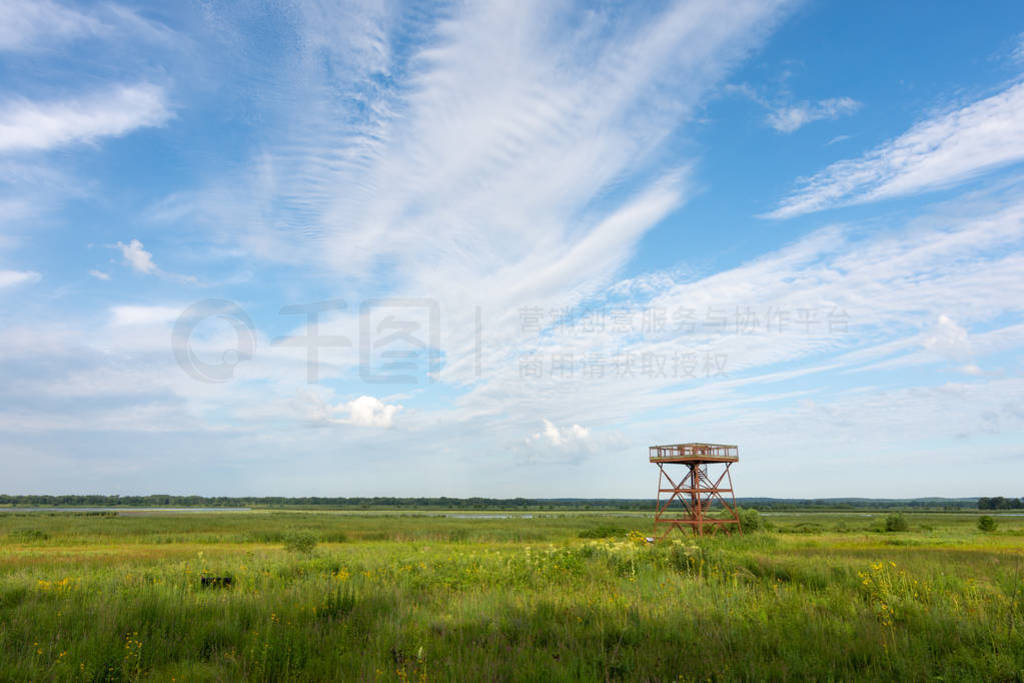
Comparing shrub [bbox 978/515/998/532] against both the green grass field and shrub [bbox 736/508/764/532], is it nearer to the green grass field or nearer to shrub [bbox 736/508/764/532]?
shrub [bbox 736/508/764/532]

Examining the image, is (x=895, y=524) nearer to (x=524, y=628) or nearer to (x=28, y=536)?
(x=524, y=628)

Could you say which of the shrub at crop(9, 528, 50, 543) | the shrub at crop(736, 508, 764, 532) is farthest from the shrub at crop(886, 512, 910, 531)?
the shrub at crop(9, 528, 50, 543)

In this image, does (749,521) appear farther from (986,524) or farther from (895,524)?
(986,524)

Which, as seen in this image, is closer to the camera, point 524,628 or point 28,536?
point 524,628

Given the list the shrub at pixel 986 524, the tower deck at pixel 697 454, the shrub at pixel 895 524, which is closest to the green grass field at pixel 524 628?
the tower deck at pixel 697 454

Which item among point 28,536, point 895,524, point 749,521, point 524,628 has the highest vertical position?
point 524,628

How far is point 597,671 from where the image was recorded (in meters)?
6.63

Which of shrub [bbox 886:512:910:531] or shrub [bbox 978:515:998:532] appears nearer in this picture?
shrub [bbox 978:515:998:532]

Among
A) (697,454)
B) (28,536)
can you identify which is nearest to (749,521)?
(697,454)

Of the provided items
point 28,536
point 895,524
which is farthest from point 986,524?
point 28,536

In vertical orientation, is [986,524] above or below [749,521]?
below

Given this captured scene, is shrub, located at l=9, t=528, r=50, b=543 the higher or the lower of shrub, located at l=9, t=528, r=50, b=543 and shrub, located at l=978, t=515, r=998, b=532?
the higher

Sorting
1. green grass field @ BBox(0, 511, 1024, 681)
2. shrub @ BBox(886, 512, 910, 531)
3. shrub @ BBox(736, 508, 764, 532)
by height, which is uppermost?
green grass field @ BBox(0, 511, 1024, 681)

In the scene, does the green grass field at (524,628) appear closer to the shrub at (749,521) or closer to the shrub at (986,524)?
the shrub at (749,521)
